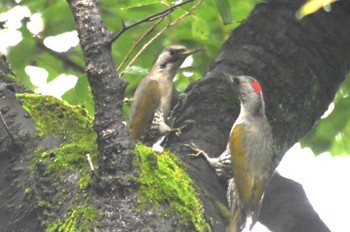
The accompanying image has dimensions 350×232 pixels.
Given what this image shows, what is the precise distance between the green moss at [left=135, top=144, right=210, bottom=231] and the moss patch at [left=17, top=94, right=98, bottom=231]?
0.21m

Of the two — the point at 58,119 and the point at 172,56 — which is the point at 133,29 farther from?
the point at 58,119

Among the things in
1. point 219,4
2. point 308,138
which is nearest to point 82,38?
point 219,4

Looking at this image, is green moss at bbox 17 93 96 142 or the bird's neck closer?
green moss at bbox 17 93 96 142

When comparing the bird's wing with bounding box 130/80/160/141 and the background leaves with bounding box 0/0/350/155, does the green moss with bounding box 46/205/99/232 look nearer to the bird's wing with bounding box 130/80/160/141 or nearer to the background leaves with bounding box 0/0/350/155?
the background leaves with bounding box 0/0/350/155

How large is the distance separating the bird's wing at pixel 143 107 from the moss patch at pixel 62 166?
187 cm

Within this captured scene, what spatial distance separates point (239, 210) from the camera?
15.3 ft

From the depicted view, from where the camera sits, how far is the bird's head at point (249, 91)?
4.48 m

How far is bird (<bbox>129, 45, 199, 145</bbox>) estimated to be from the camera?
5562 millimetres

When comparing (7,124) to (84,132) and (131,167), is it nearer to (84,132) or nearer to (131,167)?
(84,132)

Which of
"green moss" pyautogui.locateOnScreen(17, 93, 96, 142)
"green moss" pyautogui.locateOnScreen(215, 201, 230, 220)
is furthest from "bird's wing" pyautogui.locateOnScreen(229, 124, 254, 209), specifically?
"green moss" pyautogui.locateOnScreen(17, 93, 96, 142)

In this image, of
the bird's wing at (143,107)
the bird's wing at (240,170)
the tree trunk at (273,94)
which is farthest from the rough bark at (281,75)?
the bird's wing at (143,107)

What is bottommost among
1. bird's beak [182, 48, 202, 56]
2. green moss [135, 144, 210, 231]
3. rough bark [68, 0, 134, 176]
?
bird's beak [182, 48, 202, 56]

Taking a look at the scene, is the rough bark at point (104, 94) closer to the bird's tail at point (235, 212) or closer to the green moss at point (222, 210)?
the green moss at point (222, 210)

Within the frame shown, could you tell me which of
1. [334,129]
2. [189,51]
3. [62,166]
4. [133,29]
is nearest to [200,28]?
[133,29]
